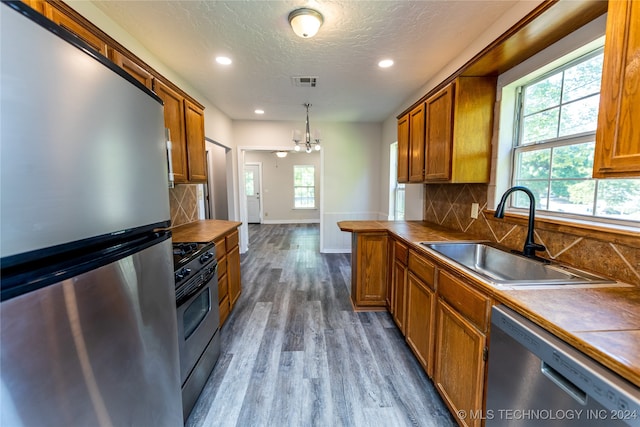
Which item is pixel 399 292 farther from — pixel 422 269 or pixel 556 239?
pixel 556 239

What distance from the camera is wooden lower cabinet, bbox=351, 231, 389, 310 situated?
2.63 meters

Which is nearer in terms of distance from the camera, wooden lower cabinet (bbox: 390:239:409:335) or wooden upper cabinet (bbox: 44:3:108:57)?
wooden upper cabinet (bbox: 44:3:108:57)

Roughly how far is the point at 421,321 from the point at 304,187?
7.32 m

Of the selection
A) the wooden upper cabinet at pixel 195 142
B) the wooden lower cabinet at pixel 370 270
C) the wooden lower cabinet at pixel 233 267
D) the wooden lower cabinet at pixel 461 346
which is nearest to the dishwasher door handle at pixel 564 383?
the wooden lower cabinet at pixel 461 346

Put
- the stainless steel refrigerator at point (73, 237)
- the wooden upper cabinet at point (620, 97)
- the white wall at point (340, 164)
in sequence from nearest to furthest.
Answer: the stainless steel refrigerator at point (73, 237)
the wooden upper cabinet at point (620, 97)
the white wall at point (340, 164)

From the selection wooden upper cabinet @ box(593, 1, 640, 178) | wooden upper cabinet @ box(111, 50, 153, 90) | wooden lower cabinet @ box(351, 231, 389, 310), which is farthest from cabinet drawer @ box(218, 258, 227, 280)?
wooden upper cabinet @ box(593, 1, 640, 178)

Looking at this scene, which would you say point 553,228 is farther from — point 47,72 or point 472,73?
point 47,72

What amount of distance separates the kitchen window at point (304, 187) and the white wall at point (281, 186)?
107 mm

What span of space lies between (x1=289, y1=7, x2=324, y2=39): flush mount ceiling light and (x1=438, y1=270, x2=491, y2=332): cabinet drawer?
1.85 metres

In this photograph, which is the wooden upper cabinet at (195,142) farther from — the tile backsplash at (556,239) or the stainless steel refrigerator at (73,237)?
the tile backsplash at (556,239)

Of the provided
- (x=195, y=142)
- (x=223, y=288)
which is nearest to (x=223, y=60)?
(x=195, y=142)

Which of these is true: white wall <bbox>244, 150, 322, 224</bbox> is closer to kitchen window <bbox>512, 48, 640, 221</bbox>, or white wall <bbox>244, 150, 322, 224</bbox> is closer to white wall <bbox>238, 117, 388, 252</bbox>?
white wall <bbox>238, 117, 388, 252</bbox>

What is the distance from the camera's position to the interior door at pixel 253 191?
8578 millimetres

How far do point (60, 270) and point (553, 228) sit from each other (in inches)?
84.4
